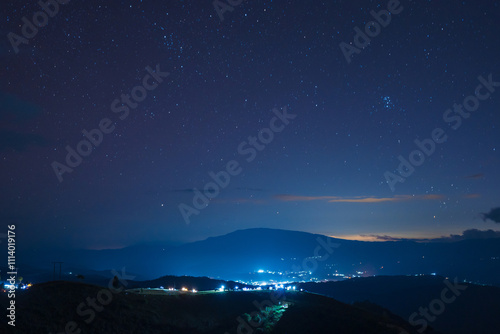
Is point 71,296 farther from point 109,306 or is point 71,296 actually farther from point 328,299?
point 328,299

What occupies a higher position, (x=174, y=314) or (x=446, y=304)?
(x=174, y=314)

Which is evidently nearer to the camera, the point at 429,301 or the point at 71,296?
the point at 71,296

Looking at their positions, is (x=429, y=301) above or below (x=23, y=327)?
below

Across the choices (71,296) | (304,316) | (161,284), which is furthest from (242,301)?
(161,284)
